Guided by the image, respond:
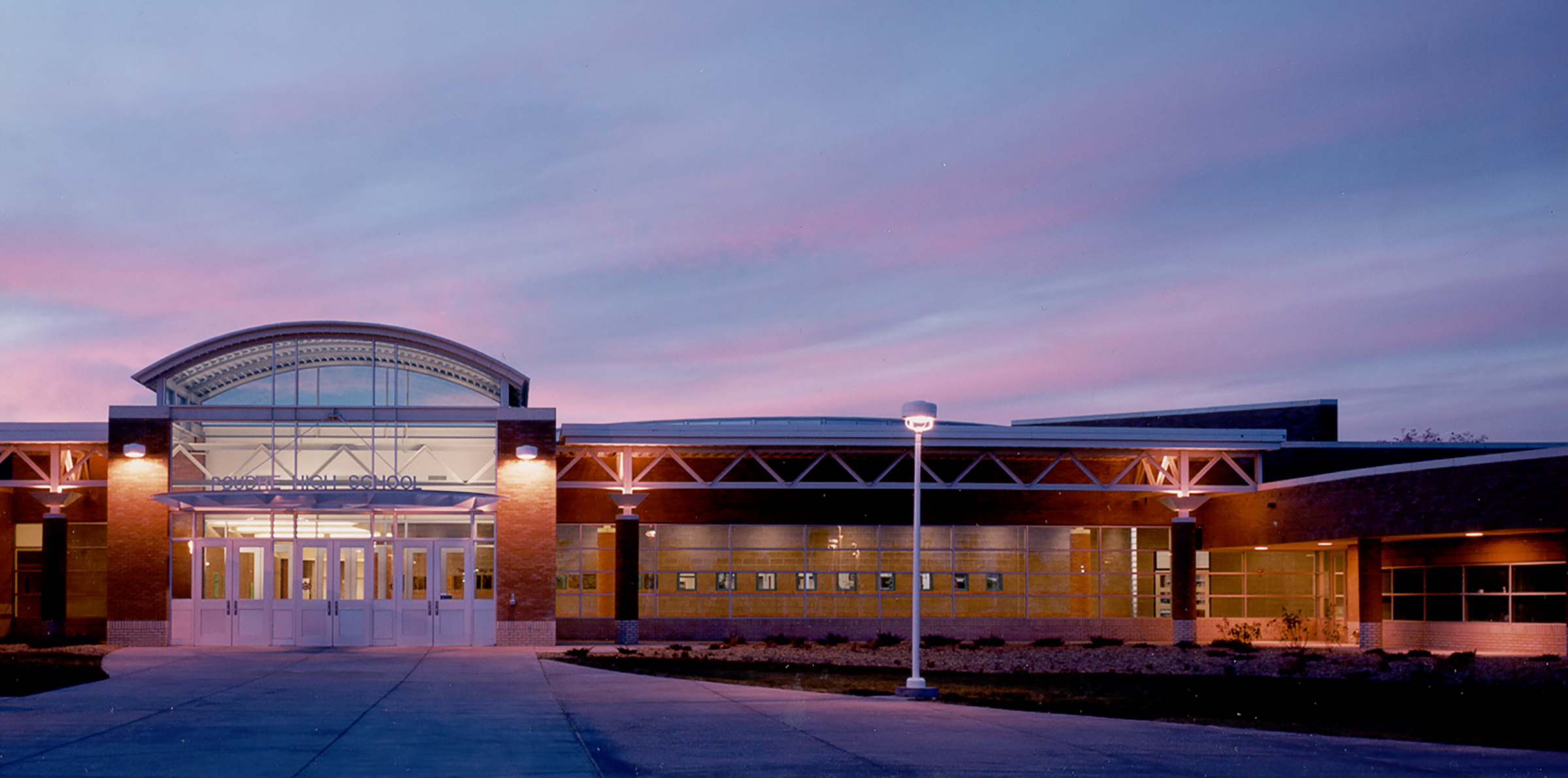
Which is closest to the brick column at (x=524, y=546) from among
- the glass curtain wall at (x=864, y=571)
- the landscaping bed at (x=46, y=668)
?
the glass curtain wall at (x=864, y=571)

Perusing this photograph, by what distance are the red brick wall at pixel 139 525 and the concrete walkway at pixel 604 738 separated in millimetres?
12494

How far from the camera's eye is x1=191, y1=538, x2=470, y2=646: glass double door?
32625 millimetres

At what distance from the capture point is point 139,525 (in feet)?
108

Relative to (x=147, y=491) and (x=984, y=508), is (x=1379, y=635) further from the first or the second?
(x=147, y=491)

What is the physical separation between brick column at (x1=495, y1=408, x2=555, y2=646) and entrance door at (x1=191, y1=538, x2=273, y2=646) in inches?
213

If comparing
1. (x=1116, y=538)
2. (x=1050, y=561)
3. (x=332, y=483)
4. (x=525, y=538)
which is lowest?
(x=1050, y=561)

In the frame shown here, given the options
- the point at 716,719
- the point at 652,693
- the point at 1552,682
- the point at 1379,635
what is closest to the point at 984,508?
the point at 1379,635

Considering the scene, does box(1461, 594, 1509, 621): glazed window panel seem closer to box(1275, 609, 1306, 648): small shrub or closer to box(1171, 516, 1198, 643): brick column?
box(1275, 609, 1306, 648): small shrub

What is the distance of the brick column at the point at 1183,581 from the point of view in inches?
1497

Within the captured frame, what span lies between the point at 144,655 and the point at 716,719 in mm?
16777

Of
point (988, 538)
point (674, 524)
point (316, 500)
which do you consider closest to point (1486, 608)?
point (988, 538)

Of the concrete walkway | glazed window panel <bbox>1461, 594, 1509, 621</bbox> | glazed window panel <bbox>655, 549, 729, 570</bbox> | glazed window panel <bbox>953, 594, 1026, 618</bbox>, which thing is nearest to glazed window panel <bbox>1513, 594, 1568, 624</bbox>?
glazed window panel <bbox>1461, 594, 1509, 621</bbox>

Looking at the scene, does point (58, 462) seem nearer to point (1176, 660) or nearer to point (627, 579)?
point (627, 579)

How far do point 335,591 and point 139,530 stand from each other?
4855mm
